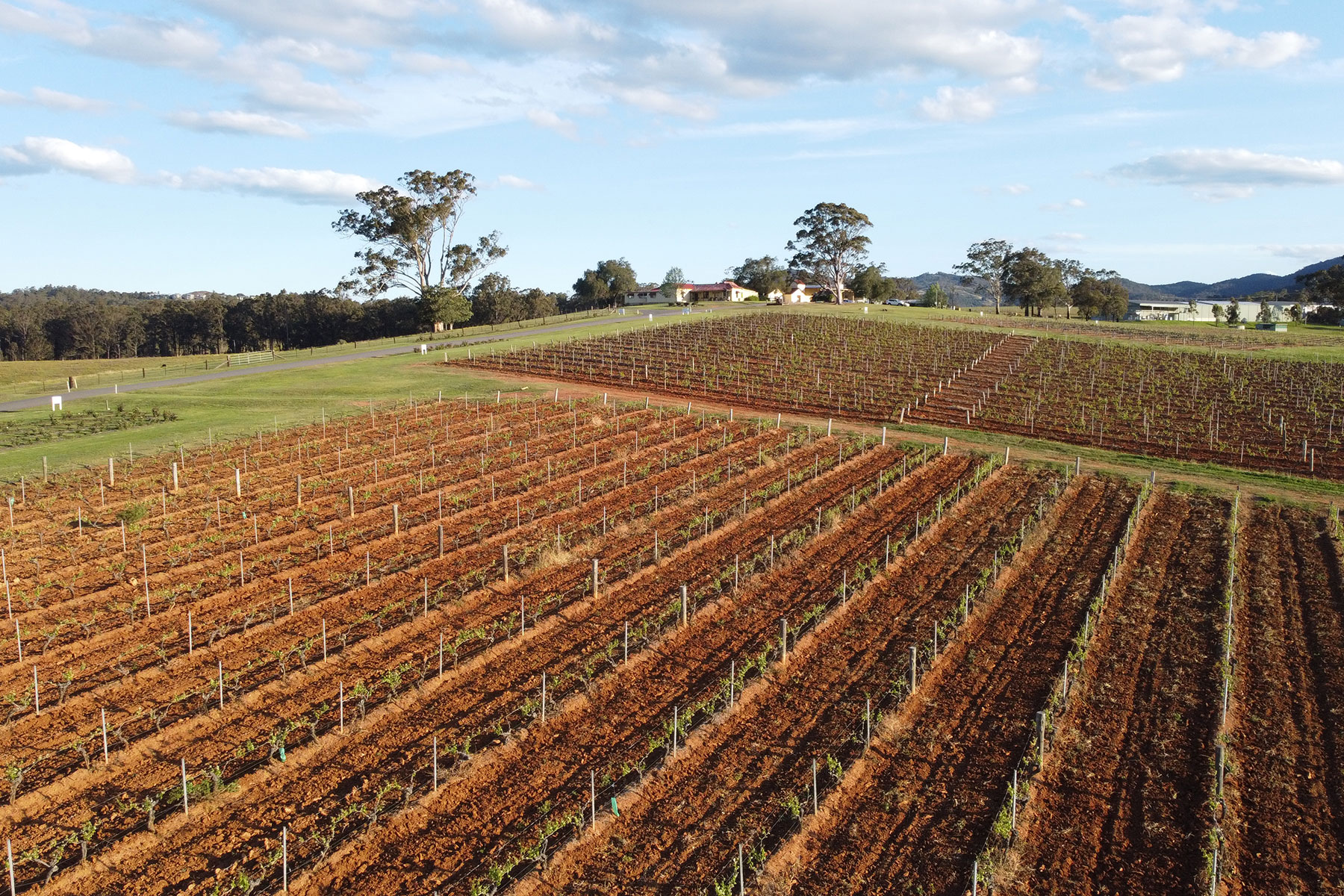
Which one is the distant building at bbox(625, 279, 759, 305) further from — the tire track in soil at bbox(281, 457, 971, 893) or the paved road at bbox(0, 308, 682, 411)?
the tire track in soil at bbox(281, 457, 971, 893)

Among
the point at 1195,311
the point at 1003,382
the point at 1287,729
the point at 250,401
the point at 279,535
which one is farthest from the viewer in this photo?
the point at 1195,311

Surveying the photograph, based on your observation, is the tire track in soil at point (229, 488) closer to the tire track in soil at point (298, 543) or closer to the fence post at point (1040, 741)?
the tire track in soil at point (298, 543)

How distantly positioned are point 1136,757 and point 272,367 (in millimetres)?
49955

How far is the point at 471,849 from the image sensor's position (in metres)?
9.81

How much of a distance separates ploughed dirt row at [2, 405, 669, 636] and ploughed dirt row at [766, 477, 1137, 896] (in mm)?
12280

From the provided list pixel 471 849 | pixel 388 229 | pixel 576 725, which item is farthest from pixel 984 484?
pixel 388 229

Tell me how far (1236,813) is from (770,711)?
5685 millimetres

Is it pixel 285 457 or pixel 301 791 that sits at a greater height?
pixel 285 457

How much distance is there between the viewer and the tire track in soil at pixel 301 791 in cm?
943

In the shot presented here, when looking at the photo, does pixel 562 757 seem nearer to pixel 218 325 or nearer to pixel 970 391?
pixel 970 391

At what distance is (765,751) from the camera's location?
1182 centimetres

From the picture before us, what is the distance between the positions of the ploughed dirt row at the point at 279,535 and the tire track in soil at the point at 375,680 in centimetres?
437

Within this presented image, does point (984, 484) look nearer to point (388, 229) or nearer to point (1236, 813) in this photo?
point (1236, 813)

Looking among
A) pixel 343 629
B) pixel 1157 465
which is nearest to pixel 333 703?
pixel 343 629
